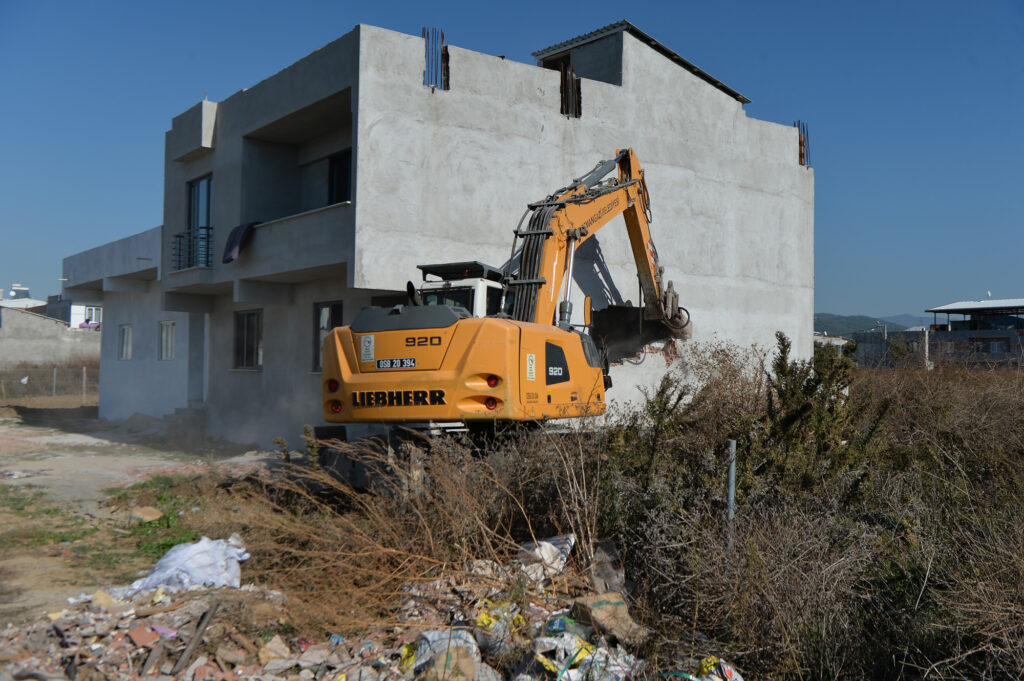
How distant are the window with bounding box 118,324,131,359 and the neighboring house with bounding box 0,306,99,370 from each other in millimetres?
27289

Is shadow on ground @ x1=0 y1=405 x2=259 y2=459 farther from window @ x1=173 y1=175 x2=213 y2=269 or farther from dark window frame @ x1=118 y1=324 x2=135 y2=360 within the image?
window @ x1=173 y1=175 x2=213 y2=269

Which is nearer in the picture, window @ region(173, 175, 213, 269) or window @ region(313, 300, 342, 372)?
window @ region(313, 300, 342, 372)

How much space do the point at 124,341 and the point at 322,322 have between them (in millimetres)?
13569

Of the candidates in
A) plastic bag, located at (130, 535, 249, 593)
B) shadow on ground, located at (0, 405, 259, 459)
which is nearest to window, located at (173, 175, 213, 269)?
shadow on ground, located at (0, 405, 259, 459)

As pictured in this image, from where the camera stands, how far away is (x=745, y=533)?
6031 mm

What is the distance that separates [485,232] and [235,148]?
6.37 meters

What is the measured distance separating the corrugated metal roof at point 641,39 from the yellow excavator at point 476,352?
7.07 meters

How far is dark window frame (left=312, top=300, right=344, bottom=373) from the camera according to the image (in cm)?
1657

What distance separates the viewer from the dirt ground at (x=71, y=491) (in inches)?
303

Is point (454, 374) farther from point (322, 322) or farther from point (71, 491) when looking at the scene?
point (322, 322)

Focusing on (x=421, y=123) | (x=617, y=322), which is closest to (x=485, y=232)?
(x=421, y=123)

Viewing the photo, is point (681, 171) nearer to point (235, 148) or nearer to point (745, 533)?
point (235, 148)

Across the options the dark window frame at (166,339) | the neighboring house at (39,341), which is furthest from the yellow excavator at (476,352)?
the neighboring house at (39,341)

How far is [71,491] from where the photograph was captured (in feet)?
40.8
